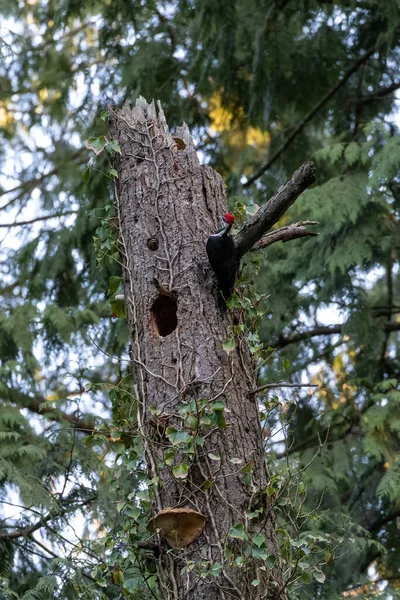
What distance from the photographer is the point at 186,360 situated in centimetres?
312

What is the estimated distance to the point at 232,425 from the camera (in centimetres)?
305

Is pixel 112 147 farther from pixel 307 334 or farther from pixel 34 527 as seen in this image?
pixel 307 334

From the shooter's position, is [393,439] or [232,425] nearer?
[232,425]

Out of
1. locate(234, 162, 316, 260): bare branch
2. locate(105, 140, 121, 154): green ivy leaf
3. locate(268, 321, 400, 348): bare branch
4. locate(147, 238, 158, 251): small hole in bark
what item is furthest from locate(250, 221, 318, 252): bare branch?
locate(268, 321, 400, 348): bare branch

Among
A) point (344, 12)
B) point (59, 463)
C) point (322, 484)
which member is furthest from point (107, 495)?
point (344, 12)

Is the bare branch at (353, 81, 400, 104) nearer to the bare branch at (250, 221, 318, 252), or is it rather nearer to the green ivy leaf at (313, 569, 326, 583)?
the bare branch at (250, 221, 318, 252)

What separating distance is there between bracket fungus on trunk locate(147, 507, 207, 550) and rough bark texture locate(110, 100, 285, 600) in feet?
0.09

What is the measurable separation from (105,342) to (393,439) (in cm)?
222

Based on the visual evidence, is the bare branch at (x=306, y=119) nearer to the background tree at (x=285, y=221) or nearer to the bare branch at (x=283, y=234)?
the background tree at (x=285, y=221)

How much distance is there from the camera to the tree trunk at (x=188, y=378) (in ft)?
9.43

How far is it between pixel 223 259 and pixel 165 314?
0.99 feet

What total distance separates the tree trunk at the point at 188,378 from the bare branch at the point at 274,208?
0.48 ft

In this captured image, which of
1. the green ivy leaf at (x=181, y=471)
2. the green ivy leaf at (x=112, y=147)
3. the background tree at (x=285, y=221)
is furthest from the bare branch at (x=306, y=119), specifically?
the green ivy leaf at (x=181, y=471)

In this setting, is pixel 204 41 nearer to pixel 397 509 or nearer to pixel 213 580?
pixel 397 509
